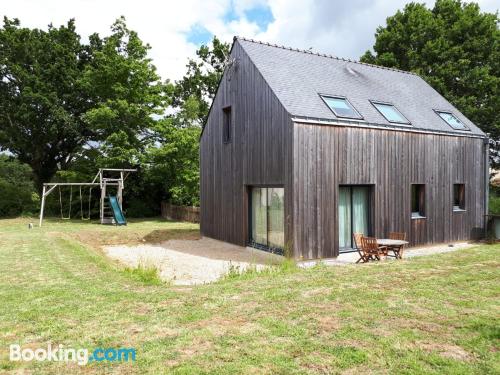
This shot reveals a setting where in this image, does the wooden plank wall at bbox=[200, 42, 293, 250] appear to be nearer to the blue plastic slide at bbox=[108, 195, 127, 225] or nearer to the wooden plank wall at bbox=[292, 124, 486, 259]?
the wooden plank wall at bbox=[292, 124, 486, 259]

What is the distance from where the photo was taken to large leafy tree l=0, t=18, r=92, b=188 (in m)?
24.8

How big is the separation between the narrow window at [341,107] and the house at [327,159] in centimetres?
4

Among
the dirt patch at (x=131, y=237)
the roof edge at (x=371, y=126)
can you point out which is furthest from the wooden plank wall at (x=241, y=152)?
the dirt patch at (x=131, y=237)

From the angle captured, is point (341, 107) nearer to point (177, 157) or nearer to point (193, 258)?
point (193, 258)

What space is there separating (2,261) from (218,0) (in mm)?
8445

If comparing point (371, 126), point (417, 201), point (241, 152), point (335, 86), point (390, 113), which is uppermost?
point (335, 86)

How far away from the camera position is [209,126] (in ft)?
50.4

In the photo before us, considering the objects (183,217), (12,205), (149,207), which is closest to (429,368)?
(183,217)

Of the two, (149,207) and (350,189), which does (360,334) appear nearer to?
(350,189)

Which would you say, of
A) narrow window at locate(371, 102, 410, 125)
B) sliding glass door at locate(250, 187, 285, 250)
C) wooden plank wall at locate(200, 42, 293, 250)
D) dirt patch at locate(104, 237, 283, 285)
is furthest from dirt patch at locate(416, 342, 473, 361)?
narrow window at locate(371, 102, 410, 125)

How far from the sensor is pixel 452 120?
15023 mm

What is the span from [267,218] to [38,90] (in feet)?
67.4

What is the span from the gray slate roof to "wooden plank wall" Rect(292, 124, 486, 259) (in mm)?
635

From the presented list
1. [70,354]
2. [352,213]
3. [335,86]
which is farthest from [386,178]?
[70,354]
